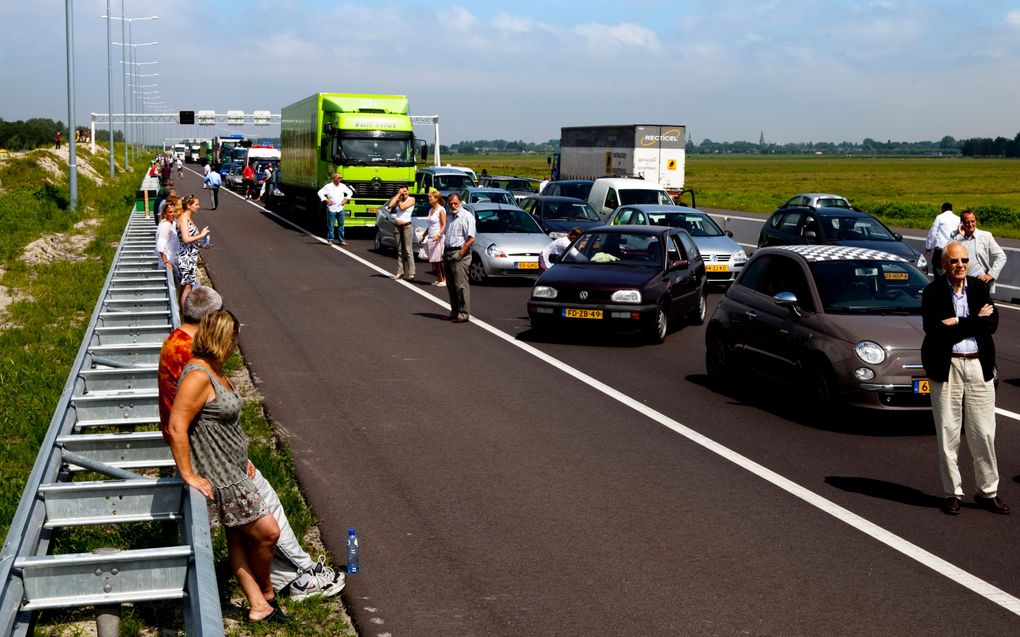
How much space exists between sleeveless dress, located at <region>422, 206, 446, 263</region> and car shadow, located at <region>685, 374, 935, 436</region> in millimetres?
9548

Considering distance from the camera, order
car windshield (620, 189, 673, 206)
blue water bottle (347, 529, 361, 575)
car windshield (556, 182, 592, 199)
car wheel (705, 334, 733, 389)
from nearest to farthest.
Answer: blue water bottle (347, 529, 361, 575), car wheel (705, 334, 733, 389), car windshield (620, 189, 673, 206), car windshield (556, 182, 592, 199)

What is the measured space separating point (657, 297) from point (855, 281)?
420 cm

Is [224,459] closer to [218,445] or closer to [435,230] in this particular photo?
[218,445]

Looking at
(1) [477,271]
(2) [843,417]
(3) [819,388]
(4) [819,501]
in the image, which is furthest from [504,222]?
(4) [819,501]

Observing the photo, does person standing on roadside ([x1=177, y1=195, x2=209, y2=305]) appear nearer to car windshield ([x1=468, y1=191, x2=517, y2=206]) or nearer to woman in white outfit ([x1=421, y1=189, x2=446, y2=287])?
woman in white outfit ([x1=421, y1=189, x2=446, y2=287])

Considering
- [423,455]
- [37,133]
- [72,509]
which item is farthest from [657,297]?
[37,133]

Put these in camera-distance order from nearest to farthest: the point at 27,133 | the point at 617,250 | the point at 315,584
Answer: the point at 315,584 < the point at 617,250 < the point at 27,133

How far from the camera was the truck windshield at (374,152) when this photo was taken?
3309cm

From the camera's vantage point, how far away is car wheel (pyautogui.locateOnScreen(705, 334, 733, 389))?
1241 cm

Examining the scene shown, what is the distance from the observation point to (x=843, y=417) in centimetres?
1123

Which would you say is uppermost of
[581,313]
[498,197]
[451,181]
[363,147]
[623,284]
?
[363,147]

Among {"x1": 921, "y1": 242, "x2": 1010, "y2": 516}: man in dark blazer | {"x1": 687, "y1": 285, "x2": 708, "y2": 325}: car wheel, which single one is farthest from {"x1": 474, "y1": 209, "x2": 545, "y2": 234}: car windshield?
{"x1": 921, "y1": 242, "x2": 1010, "y2": 516}: man in dark blazer

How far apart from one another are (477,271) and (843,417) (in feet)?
41.6

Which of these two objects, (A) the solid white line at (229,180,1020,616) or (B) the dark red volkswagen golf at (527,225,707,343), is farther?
(B) the dark red volkswagen golf at (527,225,707,343)
